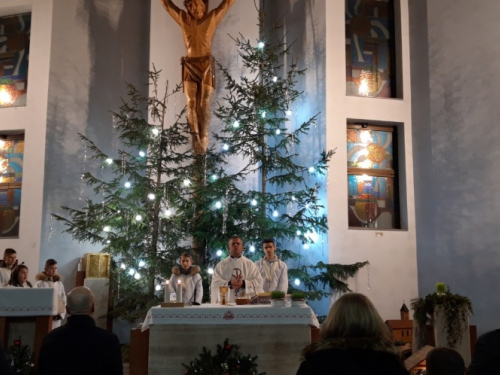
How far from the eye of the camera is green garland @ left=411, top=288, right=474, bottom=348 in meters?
7.05

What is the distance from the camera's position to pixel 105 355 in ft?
12.8

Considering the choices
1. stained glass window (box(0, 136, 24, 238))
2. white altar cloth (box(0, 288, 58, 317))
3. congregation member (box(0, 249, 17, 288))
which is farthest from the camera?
stained glass window (box(0, 136, 24, 238))

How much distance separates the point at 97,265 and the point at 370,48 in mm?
6320

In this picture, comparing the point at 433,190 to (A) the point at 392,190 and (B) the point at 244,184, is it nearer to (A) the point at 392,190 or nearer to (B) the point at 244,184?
(A) the point at 392,190

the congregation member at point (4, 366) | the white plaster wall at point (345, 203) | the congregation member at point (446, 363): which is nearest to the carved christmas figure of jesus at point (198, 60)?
the white plaster wall at point (345, 203)

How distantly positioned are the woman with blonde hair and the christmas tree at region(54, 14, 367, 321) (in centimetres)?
774

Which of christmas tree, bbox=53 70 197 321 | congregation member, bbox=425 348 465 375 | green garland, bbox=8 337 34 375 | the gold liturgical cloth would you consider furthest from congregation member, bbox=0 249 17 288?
congregation member, bbox=425 348 465 375

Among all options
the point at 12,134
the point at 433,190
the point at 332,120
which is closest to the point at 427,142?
the point at 433,190

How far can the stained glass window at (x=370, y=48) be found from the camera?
12.3 metres

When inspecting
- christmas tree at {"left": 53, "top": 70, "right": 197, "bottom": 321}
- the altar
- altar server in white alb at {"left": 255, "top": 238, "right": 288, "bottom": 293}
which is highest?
christmas tree at {"left": 53, "top": 70, "right": 197, "bottom": 321}

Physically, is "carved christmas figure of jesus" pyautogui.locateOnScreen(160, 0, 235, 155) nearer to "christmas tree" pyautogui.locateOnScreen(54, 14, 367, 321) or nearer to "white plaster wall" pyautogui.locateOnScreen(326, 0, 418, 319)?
"christmas tree" pyautogui.locateOnScreen(54, 14, 367, 321)

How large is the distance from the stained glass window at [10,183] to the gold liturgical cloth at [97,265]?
1468 mm

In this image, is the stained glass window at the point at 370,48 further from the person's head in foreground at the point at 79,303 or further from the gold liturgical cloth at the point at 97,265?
the person's head in foreground at the point at 79,303

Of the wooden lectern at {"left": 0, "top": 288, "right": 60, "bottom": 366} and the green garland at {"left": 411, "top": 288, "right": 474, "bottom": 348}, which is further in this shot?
Result: the green garland at {"left": 411, "top": 288, "right": 474, "bottom": 348}
